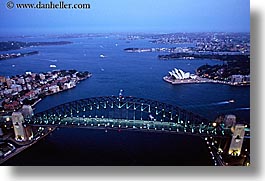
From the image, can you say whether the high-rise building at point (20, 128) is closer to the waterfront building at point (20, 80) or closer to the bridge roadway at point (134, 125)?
the bridge roadway at point (134, 125)

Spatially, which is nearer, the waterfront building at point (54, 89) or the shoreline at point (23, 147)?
the shoreline at point (23, 147)

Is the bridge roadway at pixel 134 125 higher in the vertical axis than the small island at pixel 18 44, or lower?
lower

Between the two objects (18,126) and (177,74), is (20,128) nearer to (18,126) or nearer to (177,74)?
(18,126)

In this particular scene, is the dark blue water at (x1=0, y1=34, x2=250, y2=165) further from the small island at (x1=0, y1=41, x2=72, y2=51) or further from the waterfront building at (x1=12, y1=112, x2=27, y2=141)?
the waterfront building at (x1=12, y1=112, x2=27, y2=141)

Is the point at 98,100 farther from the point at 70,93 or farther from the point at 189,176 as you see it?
the point at 189,176

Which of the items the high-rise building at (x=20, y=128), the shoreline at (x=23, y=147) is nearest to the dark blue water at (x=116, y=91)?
the shoreline at (x=23, y=147)
